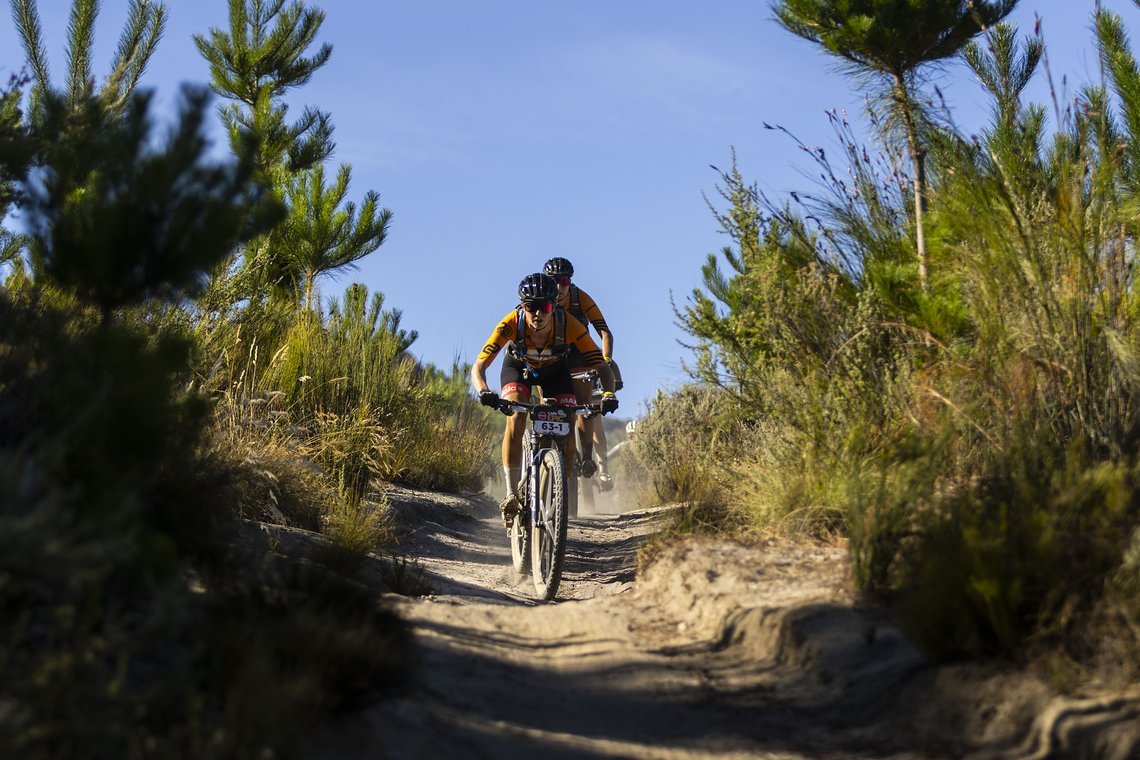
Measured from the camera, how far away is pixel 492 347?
8438mm

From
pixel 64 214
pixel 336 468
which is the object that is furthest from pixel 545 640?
pixel 336 468

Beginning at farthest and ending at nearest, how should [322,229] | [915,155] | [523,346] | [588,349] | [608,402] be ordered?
[322,229] < [915,155] < [588,349] < [523,346] < [608,402]

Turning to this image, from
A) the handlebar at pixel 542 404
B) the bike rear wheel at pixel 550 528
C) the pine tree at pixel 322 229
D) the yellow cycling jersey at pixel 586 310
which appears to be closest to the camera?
the bike rear wheel at pixel 550 528

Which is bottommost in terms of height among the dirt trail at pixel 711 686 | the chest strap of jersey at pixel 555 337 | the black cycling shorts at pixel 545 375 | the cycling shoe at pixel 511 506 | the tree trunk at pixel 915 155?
the dirt trail at pixel 711 686

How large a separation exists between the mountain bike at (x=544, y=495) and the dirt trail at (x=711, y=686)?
0.57 m

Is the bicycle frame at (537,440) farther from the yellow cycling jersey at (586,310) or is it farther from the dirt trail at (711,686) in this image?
the yellow cycling jersey at (586,310)

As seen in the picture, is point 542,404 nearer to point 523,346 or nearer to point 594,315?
point 523,346

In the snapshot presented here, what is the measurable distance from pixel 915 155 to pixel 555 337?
3.45 meters

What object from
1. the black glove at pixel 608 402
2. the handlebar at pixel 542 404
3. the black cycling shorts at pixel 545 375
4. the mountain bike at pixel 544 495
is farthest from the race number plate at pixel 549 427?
the black cycling shorts at pixel 545 375

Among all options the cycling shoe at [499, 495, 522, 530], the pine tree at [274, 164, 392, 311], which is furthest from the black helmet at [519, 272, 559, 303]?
the pine tree at [274, 164, 392, 311]

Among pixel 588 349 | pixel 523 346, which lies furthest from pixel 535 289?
pixel 588 349

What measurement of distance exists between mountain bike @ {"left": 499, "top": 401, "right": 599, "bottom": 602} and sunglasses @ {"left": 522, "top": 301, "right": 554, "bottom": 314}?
73cm

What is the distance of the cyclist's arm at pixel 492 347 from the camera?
27.2ft

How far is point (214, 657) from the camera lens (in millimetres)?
3340
